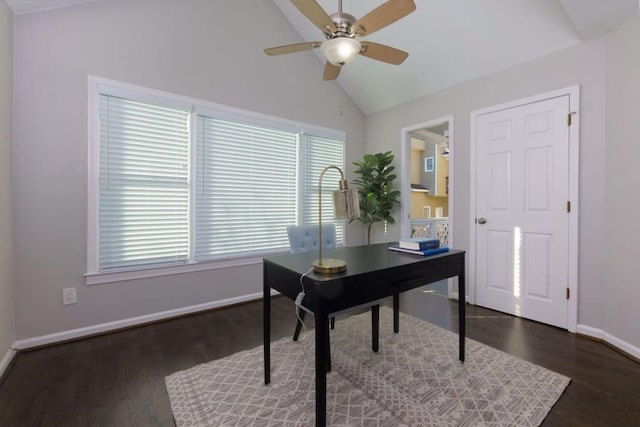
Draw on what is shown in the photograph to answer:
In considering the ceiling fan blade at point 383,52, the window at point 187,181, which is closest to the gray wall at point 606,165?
the ceiling fan blade at point 383,52

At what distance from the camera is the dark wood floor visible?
1.48 meters

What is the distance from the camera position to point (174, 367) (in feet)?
6.32

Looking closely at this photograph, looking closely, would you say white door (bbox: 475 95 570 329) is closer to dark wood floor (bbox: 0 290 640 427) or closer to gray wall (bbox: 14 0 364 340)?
dark wood floor (bbox: 0 290 640 427)

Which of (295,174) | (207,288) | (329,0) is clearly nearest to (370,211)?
(295,174)

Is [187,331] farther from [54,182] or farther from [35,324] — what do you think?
[54,182]

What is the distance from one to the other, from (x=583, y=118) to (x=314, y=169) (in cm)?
275

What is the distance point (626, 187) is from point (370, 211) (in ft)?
7.98

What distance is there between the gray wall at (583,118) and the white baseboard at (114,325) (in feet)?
9.45

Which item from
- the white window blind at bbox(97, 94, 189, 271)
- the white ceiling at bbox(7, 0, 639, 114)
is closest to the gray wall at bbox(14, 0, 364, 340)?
the white window blind at bbox(97, 94, 189, 271)

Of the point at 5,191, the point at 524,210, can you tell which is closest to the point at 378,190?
the point at 524,210

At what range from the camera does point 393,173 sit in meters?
4.05

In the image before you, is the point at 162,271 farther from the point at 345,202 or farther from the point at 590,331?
the point at 590,331

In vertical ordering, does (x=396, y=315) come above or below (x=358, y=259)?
below

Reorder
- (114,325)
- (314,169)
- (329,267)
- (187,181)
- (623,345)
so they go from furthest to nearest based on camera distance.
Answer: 1. (314,169)
2. (187,181)
3. (114,325)
4. (623,345)
5. (329,267)
